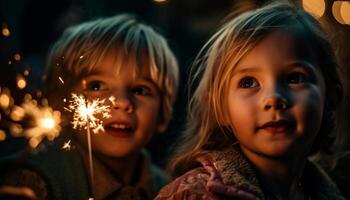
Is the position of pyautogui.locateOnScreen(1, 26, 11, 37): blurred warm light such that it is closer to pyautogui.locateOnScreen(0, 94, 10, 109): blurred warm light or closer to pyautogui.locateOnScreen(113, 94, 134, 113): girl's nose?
pyautogui.locateOnScreen(0, 94, 10, 109): blurred warm light

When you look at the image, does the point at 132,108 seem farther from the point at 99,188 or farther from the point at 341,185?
the point at 341,185

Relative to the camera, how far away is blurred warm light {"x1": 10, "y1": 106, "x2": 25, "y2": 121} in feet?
5.48

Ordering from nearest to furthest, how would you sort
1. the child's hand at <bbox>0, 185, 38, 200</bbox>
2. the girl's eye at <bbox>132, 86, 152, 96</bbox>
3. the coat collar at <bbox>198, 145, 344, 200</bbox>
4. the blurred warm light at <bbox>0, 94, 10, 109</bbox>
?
1. the child's hand at <bbox>0, 185, 38, 200</bbox>
2. the blurred warm light at <bbox>0, 94, 10, 109</bbox>
3. the coat collar at <bbox>198, 145, 344, 200</bbox>
4. the girl's eye at <bbox>132, 86, 152, 96</bbox>

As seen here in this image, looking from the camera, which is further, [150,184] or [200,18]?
[200,18]

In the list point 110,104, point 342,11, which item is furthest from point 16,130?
point 342,11

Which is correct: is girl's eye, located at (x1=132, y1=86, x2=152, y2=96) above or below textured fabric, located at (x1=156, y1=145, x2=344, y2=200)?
above

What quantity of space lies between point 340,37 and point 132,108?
0.83 meters

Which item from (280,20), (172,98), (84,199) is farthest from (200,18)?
(84,199)

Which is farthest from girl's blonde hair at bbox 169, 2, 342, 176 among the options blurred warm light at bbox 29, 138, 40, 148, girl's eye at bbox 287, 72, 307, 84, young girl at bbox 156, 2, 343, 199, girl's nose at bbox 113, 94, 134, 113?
blurred warm light at bbox 29, 138, 40, 148

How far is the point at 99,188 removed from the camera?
2.05 metres

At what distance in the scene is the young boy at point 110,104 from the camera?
1846 millimetres

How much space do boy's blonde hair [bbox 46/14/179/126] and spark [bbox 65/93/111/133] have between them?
0.05 m

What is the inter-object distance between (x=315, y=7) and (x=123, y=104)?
2.76 feet

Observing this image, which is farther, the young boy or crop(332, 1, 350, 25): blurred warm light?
crop(332, 1, 350, 25): blurred warm light
